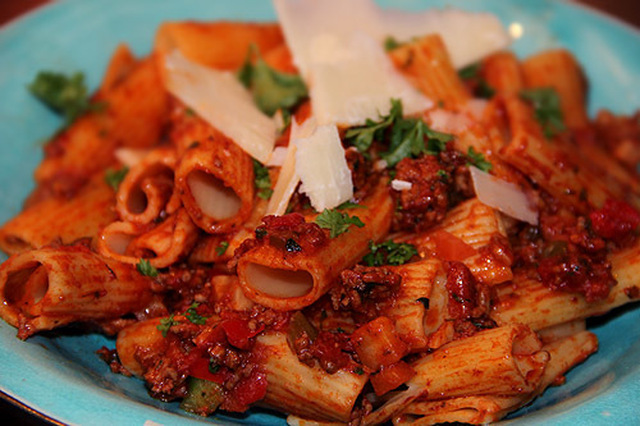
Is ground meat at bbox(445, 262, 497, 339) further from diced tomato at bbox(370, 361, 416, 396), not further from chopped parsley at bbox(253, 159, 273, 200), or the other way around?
chopped parsley at bbox(253, 159, 273, 200)

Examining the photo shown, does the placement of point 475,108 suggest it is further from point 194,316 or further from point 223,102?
point 194,316

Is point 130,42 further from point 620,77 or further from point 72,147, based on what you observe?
point 620,77

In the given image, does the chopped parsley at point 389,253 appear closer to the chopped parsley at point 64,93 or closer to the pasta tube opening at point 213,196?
the pasta tube opening at point 213,196

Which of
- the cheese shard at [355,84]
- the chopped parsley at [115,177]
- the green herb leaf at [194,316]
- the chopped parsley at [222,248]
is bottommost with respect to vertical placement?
the green herb leaf at [194,316]

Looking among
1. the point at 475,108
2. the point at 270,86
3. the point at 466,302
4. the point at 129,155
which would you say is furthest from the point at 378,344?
the point at 129,155

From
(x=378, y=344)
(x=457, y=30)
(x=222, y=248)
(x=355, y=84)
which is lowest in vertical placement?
(x=378, y=344)

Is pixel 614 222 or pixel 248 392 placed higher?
pixel 614 222

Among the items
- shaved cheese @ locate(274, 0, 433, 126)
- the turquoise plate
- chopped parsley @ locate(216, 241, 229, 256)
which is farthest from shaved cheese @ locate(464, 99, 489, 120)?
chopped parsley @ locate(216, 241, 229, 256)

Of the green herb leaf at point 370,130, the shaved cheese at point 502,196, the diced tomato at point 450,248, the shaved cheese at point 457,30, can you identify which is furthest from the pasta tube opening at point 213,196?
the shaved cheese at point 457,30
